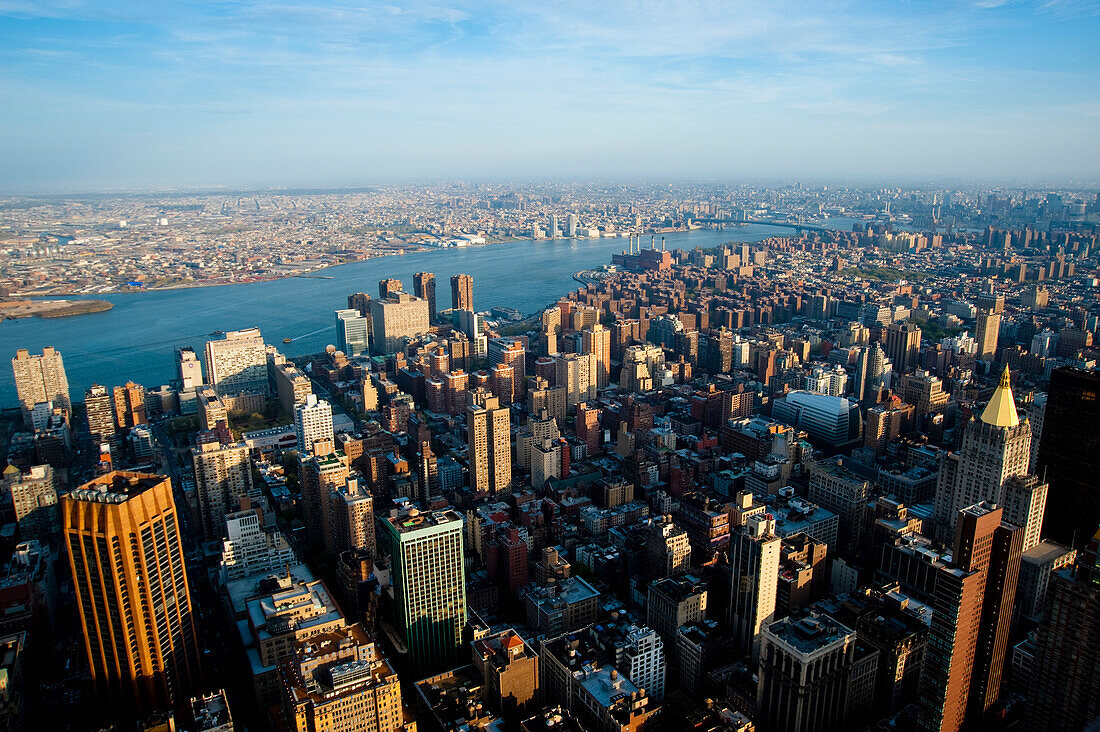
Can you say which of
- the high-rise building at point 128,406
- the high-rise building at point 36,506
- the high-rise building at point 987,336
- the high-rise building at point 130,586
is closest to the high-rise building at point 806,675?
the high-rise building at point 130,586

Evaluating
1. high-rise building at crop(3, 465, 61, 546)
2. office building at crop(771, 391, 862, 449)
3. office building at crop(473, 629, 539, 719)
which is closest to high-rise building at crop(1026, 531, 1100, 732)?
office building at crop(473, 629, 539, 719)

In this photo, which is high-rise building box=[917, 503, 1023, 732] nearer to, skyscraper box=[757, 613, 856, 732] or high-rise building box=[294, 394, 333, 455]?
skyscraper box=[757, 613, 856, 732]

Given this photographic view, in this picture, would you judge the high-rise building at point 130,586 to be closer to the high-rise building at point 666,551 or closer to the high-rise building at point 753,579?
the high-rise building at point 666,551

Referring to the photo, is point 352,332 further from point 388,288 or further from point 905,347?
point 905,347

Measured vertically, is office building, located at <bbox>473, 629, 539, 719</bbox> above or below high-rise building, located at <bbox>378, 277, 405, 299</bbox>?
below

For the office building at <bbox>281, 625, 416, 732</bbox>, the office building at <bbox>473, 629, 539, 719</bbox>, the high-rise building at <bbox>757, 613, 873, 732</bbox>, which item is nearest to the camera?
the office building at <bbox>281, 625, 416, 732</bbox>

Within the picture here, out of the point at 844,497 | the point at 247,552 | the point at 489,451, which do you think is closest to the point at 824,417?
the point at 844,497
